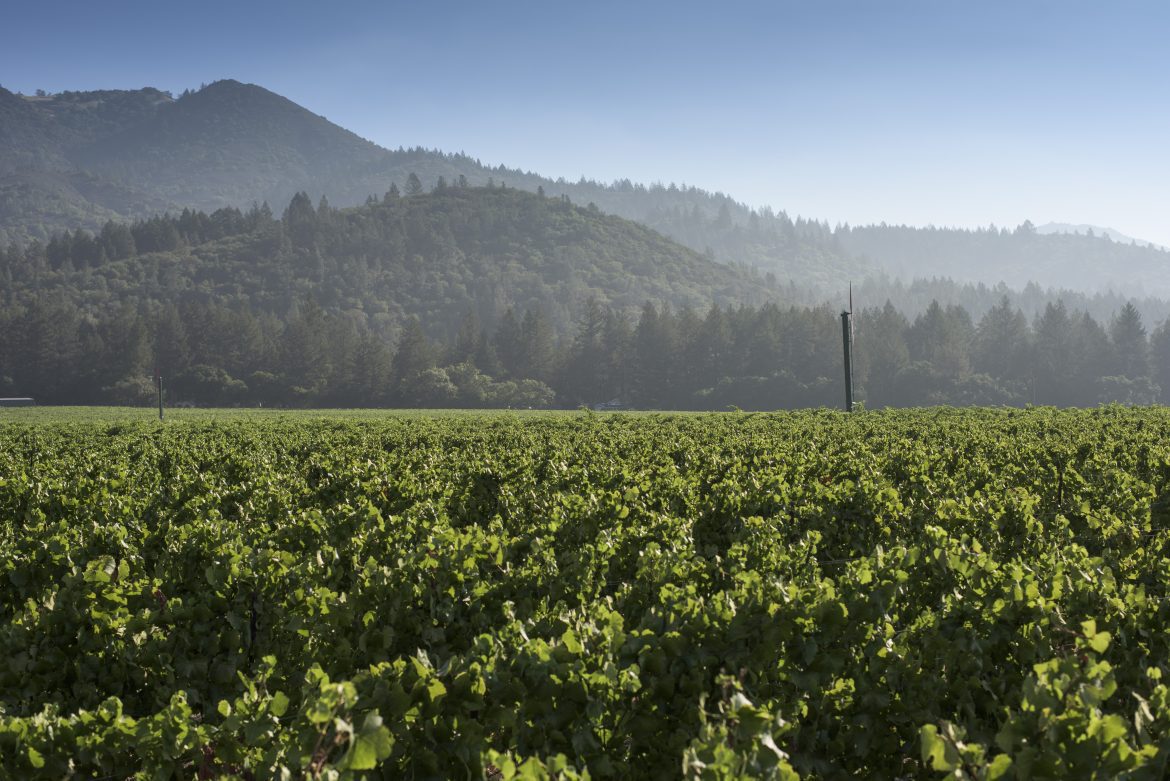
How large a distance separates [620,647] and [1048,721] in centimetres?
176

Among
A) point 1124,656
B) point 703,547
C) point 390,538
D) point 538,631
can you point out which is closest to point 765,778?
point 538,631

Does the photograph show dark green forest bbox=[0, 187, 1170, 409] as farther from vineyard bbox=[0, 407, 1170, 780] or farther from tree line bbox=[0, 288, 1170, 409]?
vineyard bbox=[0, 407, 1170, 780]

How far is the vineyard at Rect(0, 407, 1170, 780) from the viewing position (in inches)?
129

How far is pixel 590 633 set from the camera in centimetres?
403

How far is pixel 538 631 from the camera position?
14.8 ft

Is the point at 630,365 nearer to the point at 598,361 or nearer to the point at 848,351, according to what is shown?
the point at 598,361

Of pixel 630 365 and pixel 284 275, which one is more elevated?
pixel 284 275

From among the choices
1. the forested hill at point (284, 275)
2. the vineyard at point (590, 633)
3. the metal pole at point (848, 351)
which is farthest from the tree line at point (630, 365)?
the vineyard at point (590, 633)

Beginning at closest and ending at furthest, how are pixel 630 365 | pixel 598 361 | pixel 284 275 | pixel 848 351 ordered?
pixel 848 351
pixel 630 365
pixel 598 361
pixel 284 275

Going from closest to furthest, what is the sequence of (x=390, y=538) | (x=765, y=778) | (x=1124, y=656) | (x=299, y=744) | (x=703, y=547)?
(x=765, y=778) < (x=299, y=744) < (x=1124, y=656) < (x=390, y=538) < (x=703, y=547)

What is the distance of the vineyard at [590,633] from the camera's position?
3.28 meters

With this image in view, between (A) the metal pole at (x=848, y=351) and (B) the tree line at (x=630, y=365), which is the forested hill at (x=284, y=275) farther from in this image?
(A) the metal pole at (x=848, y=351)

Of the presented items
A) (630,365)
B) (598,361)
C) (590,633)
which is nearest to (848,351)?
(590,633)

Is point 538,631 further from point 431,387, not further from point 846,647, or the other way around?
point 431,387
